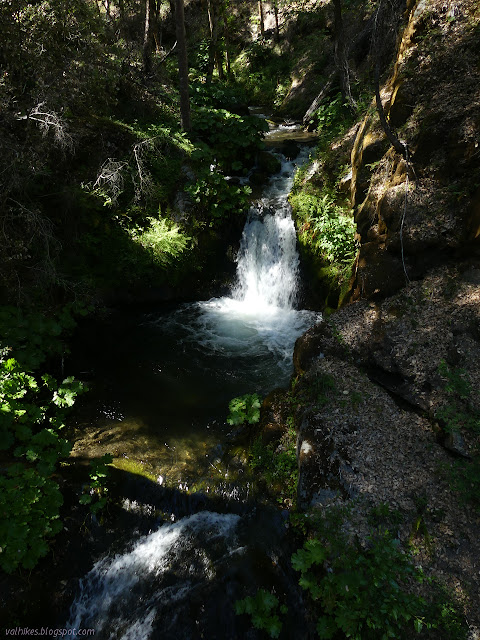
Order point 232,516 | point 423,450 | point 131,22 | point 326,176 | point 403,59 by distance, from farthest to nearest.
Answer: point 131,22 < point 326,176 < point 403,59 < point 232,516 < point 423,450

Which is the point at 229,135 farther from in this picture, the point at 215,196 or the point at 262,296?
the point at 262,296

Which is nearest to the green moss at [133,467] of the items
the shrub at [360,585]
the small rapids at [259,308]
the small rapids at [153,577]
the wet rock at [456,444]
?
the small rapids at [153,577]

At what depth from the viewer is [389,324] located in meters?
5.74

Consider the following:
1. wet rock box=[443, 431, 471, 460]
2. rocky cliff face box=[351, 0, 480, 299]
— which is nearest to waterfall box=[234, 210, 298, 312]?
rocky cliff face box=[351, 0, 480, 299]

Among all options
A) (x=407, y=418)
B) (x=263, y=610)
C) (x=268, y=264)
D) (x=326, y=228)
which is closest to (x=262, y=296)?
(x=268, y=264)

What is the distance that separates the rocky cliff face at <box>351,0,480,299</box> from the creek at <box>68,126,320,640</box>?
3312 mm

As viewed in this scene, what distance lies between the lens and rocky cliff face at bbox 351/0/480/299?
5.51 m

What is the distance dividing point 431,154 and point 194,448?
20.1 ft

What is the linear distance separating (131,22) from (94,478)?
20481 millimetres

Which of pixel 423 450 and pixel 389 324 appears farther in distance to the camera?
pixel 389 324

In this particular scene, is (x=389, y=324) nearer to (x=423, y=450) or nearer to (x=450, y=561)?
(x=423, y=450)

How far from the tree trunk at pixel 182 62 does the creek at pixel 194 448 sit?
3542 mm

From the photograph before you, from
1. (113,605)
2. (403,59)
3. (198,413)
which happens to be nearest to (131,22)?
(403,59)

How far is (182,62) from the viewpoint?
10180mm
